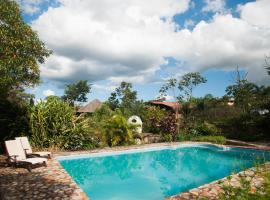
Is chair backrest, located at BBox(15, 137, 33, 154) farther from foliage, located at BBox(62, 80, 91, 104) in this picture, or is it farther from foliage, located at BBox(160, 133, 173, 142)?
foliage, located at BBox(62, 80, 91, 104)

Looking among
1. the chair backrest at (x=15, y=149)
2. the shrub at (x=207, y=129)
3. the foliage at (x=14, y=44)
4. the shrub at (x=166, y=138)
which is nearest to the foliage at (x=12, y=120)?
the chair backrest at (x=15, y=149)

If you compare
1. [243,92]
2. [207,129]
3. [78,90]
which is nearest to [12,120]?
[207,129]

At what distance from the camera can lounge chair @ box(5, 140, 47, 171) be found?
381 inches

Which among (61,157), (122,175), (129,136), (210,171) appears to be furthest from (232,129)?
(61,157)

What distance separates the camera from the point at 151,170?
41.0ft

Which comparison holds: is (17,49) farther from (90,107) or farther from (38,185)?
(90,107)

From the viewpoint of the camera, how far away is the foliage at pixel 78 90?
7162 cm

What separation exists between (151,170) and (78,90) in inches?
2495

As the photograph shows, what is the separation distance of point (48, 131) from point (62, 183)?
6878 millimetres

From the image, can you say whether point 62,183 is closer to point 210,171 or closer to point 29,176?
point 29,176

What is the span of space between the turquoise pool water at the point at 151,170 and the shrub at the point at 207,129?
12.9ft

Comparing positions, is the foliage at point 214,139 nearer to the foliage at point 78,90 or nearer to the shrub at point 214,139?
the shrub at point 214,139

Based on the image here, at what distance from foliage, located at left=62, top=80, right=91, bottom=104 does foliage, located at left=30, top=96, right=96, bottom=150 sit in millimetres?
57438

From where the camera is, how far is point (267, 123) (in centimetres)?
2061
